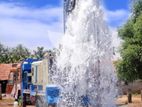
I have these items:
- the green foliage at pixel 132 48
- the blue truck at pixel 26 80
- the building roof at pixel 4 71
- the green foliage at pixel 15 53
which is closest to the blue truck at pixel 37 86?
the blue truck at pixel 26 80

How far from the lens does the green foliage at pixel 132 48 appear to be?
2622 cm

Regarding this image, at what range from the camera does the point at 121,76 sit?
2717 centimetres

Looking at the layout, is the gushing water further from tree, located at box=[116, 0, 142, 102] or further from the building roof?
the building roof

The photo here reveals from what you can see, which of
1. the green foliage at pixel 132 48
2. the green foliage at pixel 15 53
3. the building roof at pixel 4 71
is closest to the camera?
the green foliage at pixel 132 48

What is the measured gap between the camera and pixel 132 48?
26344 millimetres

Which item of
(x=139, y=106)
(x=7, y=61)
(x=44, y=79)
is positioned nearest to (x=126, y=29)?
(x=139, y=106)

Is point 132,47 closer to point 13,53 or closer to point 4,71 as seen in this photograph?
→ point 4,71

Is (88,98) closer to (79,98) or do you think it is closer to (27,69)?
(79,98)

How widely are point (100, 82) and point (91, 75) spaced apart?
30 cm

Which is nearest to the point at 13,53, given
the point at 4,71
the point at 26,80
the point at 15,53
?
the point at 15,53

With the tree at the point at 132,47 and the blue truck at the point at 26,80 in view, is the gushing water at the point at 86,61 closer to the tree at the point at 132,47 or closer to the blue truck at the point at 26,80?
the tree at the point at 132,47

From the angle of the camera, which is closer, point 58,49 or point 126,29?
point 58,49

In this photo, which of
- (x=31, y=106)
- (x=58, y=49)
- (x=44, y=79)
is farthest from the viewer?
(x=31, y=106)

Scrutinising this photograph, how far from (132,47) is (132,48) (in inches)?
3.2
